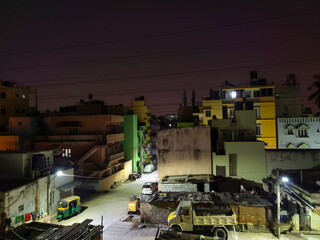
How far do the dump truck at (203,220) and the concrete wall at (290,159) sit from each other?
1332cm

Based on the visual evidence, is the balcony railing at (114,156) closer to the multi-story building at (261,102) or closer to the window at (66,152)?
the window at (66,152)

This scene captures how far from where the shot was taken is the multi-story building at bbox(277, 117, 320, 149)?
139 feet

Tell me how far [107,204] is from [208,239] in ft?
57.5

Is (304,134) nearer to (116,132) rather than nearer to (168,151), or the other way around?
(168,151)

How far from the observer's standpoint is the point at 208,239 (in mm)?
16984

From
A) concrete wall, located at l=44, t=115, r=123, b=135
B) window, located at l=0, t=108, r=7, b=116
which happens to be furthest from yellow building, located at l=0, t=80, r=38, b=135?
concrete wall, located at l=44, t=115, r=123, b=135

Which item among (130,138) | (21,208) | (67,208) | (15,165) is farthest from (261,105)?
(21,208)

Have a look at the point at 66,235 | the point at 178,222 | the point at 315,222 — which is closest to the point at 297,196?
the point at 315,222

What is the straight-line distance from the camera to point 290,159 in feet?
94.5

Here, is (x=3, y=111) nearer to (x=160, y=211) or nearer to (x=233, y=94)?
(x=160, y=211)

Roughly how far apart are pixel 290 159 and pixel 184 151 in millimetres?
13759

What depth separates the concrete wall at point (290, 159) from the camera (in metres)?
28.3

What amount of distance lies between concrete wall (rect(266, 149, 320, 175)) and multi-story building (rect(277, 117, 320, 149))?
16294 mm

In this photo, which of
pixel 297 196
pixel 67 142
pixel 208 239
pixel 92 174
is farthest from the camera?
pixel 67 142
